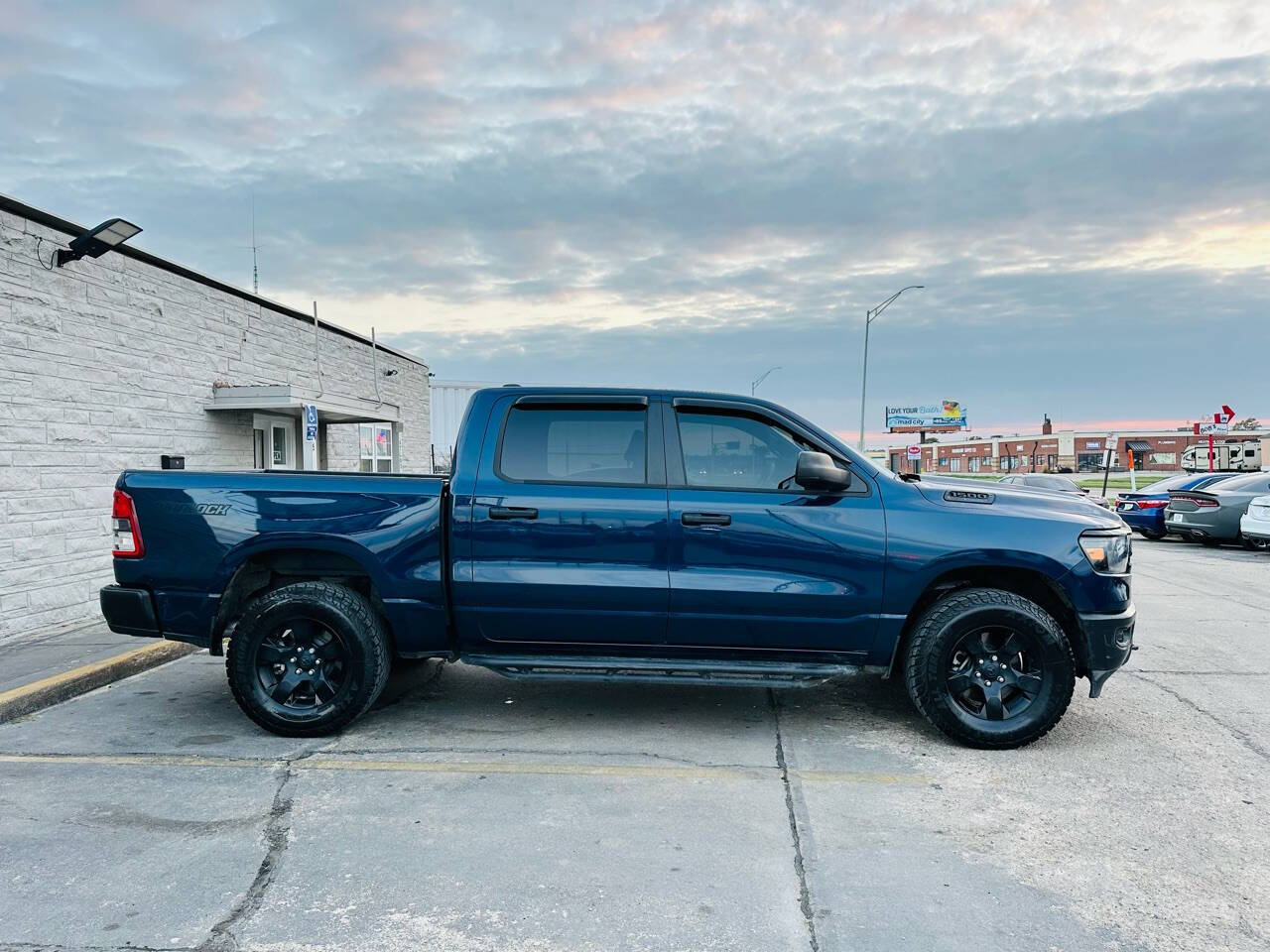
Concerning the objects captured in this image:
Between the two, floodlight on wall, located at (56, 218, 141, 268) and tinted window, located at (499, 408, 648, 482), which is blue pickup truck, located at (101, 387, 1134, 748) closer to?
tinted window, located at (499, 408, 648, 482)

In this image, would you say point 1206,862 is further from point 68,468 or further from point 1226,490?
point 1226,490

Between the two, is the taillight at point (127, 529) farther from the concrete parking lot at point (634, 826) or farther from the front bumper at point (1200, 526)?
the front bumper at point (1200, 526)

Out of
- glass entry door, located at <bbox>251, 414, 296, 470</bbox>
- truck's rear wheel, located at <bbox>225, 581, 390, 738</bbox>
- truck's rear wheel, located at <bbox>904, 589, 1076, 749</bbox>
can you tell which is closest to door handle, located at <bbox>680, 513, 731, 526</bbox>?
truck's rear wheel, located at <bbox>904, 589, 1076, 749</bbox>

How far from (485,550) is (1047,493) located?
3.41 meters

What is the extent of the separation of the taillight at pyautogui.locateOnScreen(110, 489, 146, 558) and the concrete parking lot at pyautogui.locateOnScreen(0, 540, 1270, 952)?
109cm

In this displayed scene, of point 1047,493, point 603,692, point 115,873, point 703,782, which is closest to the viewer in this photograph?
point 115,873

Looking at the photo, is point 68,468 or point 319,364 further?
point 319,364

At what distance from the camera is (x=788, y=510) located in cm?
494

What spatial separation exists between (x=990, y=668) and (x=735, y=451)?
1870 mm

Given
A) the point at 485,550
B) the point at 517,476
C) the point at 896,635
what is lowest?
the point at 896,635

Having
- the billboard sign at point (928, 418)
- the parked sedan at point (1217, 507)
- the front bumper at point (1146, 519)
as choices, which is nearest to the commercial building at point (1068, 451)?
the billboard sign at point (928, 418)

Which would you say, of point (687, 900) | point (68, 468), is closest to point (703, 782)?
point (687, 900)

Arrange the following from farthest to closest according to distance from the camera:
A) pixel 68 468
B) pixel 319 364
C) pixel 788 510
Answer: pixel 319 364 → pixel 68 468 → pixel 788 510

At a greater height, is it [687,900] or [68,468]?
[68,468]
